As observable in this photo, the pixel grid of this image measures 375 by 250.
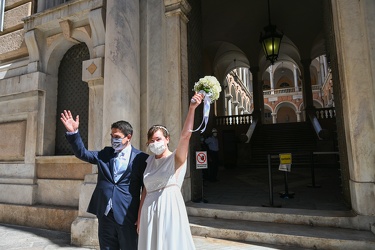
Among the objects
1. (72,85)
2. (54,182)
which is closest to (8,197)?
(54,182)

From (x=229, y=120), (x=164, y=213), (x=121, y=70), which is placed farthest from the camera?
(x=229, y=120)

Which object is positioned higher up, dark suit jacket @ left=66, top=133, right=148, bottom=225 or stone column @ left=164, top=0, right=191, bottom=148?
stone column @ left=164, top=0, right=191, bottom=148

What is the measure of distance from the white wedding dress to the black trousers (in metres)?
0.23

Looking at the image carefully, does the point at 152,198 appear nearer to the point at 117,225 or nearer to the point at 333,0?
the point at 117,225

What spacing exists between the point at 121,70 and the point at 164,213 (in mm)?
3227

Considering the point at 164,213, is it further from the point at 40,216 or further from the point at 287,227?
the point at 40,216

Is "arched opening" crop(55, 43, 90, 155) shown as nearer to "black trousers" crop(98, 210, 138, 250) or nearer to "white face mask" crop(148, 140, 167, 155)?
"black trousers" crop(98, 210, 138, 250)

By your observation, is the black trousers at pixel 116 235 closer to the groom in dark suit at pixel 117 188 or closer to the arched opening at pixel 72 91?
the groom in dark suit at pixel 117 188

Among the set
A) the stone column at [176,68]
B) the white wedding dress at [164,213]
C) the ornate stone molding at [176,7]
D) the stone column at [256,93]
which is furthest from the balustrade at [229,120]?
the white wedding dress at [164,213]

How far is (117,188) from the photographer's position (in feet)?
7.88

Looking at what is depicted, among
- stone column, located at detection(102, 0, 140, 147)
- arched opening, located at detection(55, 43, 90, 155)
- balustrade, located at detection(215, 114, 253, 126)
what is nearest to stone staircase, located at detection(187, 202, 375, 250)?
stone column, located at detection(102, 0, 140, 147)

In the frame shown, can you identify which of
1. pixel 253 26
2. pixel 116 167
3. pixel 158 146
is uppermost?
pixel 253 26

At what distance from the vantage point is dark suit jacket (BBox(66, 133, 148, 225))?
7.73 ft

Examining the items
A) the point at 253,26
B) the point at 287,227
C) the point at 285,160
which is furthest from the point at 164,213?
the point at 253,26
